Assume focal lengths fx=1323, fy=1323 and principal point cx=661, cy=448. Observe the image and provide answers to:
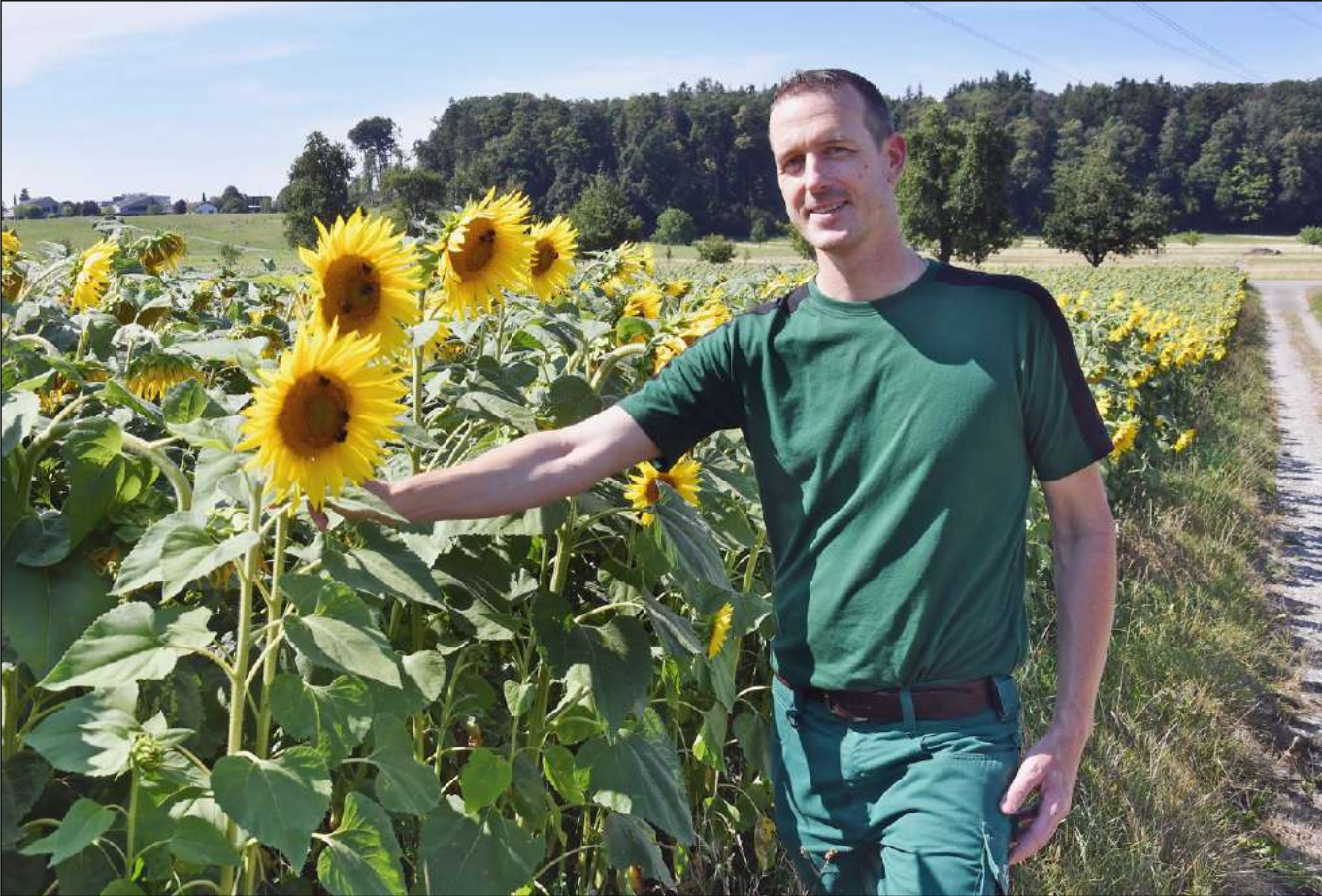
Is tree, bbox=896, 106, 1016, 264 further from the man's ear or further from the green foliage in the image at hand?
the man's ear

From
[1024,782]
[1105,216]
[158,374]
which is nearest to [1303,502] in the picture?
[1024,782]

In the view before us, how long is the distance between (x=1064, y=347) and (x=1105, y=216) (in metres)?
72.0

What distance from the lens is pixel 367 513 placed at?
1.71m

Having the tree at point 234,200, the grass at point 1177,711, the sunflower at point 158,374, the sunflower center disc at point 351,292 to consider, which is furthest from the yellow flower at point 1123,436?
the sunflower center disc at point 351,292

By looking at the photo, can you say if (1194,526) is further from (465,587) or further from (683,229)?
(683,229)

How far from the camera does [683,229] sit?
27.0 m

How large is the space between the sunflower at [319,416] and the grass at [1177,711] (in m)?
2.27

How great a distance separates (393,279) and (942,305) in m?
0.91

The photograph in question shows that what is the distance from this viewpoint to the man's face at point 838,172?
7.16ft

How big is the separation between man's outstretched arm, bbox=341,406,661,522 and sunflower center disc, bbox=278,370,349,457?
0.29m

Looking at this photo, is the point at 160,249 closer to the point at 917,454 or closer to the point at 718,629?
the point at 718,629

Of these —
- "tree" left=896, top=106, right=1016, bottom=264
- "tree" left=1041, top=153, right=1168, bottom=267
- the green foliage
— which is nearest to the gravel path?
the green foliage

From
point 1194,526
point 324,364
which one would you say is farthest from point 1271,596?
point 324,364

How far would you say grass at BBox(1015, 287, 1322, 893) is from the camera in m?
3.34
